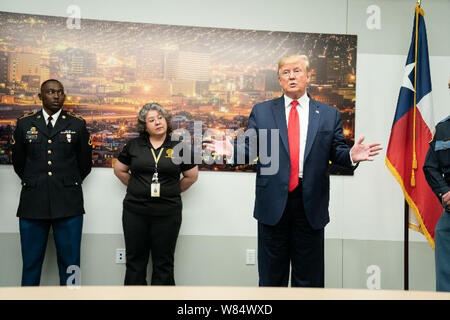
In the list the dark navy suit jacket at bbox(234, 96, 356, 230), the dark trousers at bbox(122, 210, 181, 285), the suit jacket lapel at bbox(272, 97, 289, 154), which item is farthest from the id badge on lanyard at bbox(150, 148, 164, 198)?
the suit jacket lapel at bbox(272, 97, 289, 154)

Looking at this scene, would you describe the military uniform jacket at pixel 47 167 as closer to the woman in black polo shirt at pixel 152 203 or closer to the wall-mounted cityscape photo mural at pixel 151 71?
the wall-mounted cityscape photo mural at pixel 151 71

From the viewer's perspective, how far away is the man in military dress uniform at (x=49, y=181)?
2.71 m

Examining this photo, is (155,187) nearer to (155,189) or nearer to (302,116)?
(155,189)

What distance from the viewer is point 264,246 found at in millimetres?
2092

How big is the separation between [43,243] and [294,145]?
6.76 ft


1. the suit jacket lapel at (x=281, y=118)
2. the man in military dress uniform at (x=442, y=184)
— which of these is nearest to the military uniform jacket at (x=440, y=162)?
the man in military dress uniform at (x=442, y=184)

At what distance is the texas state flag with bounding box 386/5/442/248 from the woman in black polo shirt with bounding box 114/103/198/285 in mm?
1717

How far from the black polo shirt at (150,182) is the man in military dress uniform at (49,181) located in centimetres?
42

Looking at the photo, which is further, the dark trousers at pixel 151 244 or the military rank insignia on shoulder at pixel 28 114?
the military rank insignia on shoulder at pixel 28 114

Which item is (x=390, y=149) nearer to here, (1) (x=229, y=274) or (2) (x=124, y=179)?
(1) (x=229, y=274)

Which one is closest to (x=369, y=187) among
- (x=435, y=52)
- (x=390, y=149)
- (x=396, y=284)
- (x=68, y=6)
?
(x=390, y=149)

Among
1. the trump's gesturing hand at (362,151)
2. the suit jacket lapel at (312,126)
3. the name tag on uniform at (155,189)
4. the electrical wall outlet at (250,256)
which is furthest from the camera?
the electrical wall outlet at (250,256)

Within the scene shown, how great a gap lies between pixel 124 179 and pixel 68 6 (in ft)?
4.95

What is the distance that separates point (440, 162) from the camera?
2.31 m
